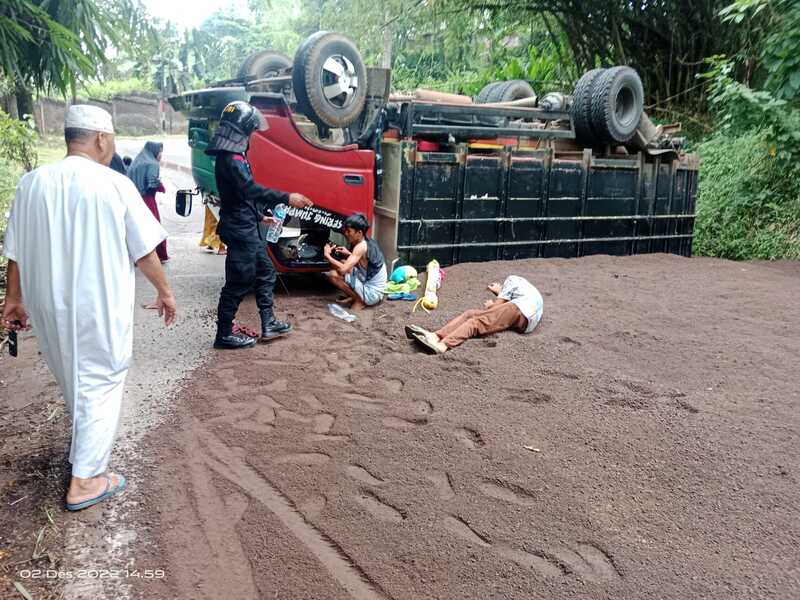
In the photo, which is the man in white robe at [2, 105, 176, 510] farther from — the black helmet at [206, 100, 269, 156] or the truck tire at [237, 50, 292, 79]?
the truck tire at [237, 50, 292, 79]

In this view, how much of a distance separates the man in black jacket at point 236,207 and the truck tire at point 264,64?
3.71 metres

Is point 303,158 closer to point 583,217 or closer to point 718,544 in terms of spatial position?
point 583,217

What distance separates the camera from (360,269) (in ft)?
21.5

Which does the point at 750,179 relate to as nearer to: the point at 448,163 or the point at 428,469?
the point at 448,163

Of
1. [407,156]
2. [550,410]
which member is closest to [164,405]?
[550,410]

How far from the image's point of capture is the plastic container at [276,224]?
625 centimetres

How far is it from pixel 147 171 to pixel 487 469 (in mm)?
6004

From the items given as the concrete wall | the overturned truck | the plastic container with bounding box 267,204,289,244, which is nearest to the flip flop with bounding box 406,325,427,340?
the plastic container with bounding box 267,204,289,244

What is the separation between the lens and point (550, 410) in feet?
13.7

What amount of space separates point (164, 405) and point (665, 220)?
23.1ft

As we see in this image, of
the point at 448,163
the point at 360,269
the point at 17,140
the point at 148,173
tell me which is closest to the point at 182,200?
the point at 148,173

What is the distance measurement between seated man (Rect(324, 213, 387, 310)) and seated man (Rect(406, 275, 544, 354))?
38.9 inches

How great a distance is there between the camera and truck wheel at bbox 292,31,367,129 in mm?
6426

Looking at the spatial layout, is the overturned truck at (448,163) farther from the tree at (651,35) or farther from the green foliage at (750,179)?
the tree at (651,35)
